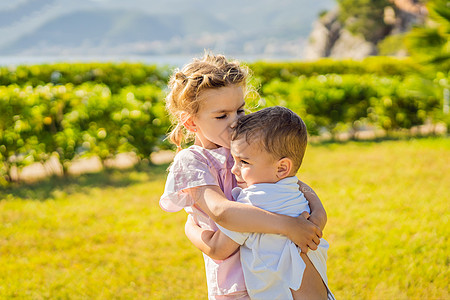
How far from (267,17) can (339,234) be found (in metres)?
134

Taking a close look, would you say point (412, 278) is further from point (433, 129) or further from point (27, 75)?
point (27, 75)

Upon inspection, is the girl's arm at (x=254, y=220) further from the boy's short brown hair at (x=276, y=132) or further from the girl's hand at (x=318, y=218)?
Result: the boy's short brown hair at (x=276, y=132)

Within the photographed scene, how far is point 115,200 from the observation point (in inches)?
205

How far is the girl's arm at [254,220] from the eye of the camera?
1344 mm

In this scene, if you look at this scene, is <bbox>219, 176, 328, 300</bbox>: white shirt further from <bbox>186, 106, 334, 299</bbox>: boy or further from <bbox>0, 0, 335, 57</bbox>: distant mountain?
<bbox>0, 0, 335, 57</bbox>: distant mountain

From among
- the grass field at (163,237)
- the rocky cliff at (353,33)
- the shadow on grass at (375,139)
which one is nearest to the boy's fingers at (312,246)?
the grass field at (163,237)

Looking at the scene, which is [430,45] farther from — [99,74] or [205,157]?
[99,74]

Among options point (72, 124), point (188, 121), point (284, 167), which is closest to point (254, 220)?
point (284, 167)

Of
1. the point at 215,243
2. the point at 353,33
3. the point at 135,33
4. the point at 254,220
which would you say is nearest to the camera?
the point at 254,220

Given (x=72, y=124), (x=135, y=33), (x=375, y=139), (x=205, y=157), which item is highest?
(x=205, y=157)

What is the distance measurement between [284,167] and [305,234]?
225mm

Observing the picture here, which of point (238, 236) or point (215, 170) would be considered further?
point (215, 170)

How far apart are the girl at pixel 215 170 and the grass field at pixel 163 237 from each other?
5.62ft

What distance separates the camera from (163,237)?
13.4 ft
